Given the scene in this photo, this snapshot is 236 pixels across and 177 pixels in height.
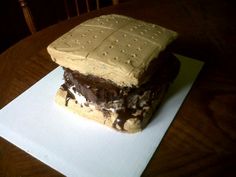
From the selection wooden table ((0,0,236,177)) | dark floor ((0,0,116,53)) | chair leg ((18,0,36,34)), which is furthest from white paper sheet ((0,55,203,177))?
dark floor ((0,0,116,53))

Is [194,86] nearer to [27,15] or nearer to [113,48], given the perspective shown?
[113,48]

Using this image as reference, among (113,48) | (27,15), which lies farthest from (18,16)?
(113,48)

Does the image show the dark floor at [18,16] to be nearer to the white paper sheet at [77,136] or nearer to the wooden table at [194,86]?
the wooden table at [194,86]

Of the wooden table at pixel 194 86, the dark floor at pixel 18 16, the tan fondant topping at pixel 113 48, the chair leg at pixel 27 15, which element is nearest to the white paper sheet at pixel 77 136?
the wooden table at pixel 194 86

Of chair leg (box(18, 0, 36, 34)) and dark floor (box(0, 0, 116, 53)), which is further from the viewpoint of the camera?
dark floor (box(0, 0, 116, 53))

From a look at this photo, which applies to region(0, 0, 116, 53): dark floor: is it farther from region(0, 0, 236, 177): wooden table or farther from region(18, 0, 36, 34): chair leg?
region(0, 0, 236, 177): wooden table
